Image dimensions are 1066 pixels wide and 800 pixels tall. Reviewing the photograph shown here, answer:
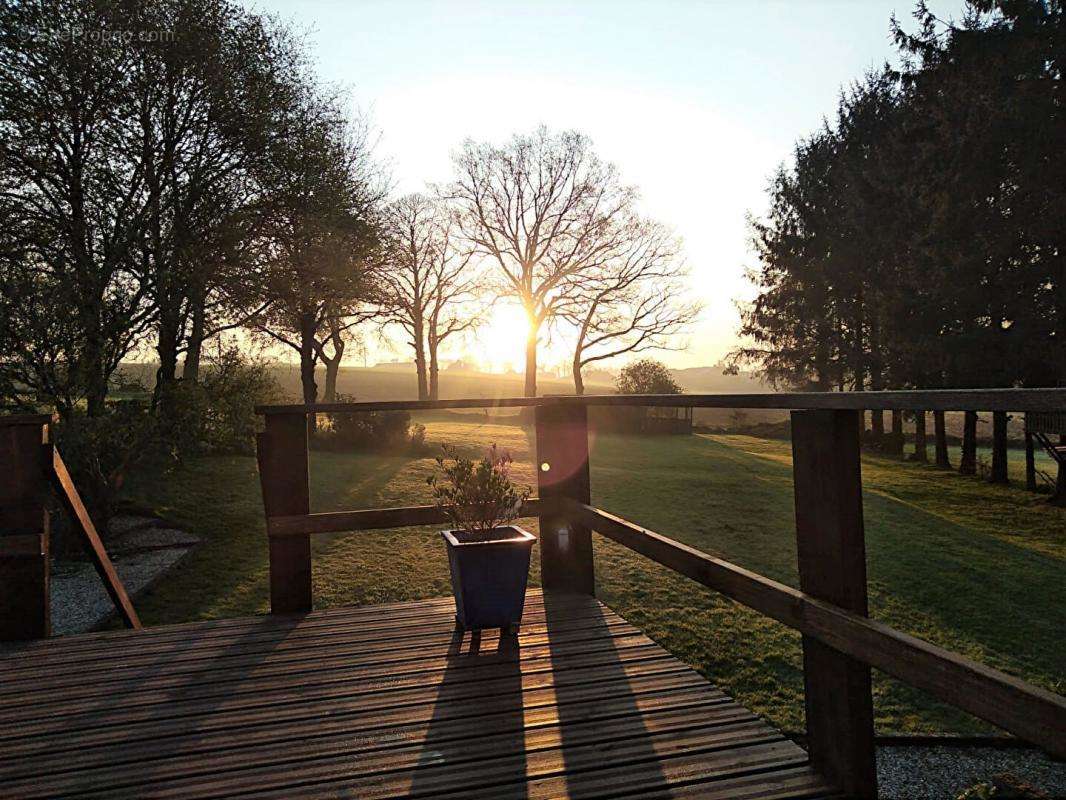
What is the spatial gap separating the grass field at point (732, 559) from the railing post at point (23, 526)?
340 cm

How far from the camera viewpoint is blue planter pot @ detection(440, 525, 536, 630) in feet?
12.9

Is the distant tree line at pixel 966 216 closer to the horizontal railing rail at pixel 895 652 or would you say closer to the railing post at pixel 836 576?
the horizontal railing rail at pixel 895 652

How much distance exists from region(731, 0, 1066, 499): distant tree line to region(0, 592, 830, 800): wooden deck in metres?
16.5

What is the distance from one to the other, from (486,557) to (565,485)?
1.07 meters

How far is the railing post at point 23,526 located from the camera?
13.4 ft

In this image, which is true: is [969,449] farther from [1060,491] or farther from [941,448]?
[1060,491]

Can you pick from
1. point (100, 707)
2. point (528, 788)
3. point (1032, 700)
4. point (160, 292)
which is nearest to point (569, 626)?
point (528, 788)

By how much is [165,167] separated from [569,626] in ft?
37.5

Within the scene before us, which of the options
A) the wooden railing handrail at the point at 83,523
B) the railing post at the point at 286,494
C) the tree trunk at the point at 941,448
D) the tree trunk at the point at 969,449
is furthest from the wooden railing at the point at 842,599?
the tree trunk at the point at 941,448

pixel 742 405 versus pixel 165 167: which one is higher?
pixel 165 167

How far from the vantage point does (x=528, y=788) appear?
2.38 metres

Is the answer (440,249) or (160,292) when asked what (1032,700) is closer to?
(160,292)

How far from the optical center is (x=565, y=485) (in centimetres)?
488

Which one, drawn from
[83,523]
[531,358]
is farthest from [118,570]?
[531,358]
